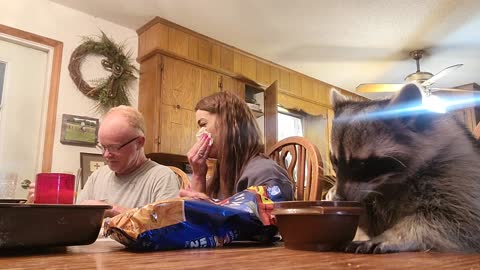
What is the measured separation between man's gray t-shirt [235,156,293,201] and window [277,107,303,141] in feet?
11.1

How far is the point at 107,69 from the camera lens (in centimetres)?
326

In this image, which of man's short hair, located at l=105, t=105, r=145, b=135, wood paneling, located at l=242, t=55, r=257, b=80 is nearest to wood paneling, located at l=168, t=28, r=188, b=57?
wood paneling, located at l=242, t=55, r=257, b=80

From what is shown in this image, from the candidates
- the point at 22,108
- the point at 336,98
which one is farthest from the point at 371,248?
the point at 22,108

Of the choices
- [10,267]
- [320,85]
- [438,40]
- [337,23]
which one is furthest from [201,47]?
[10,267]

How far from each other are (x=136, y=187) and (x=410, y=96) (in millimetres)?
1357

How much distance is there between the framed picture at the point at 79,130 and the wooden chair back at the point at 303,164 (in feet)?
6.18

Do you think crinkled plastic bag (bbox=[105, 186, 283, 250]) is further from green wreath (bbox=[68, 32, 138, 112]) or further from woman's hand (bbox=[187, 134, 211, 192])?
green wreath (bbox=[68, 32, 138, 112])

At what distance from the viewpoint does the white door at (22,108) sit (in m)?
2.81

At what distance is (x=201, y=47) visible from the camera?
12.0 feet

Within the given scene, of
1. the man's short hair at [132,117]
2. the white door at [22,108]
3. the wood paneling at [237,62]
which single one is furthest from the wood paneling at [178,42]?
the man's short hair at [132,117]

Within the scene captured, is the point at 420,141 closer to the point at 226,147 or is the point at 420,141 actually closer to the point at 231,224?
the point at 231,224

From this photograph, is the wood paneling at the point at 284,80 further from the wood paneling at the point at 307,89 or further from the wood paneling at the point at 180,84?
the wood paneling at the point at 180,84

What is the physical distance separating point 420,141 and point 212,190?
96 centimetres

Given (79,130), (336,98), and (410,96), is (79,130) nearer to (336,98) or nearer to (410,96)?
(336,98)
